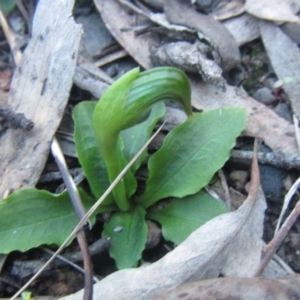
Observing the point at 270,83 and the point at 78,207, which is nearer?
the point at 78,207

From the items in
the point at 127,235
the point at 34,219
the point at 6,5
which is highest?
the point at 6,5

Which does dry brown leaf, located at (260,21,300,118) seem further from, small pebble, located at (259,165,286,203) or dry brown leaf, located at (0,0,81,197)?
dry brown leaf, located at (0,0,81,197)

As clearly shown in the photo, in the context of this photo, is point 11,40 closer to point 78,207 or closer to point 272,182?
point 78,207

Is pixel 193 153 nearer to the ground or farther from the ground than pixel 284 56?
nearer to the ground

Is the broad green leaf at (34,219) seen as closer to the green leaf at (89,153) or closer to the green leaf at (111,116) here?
the green leaf at (89,153)

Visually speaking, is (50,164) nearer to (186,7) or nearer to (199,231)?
(199,231)

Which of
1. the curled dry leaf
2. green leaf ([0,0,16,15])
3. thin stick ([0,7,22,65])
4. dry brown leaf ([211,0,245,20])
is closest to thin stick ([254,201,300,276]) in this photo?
the curled dry leaf

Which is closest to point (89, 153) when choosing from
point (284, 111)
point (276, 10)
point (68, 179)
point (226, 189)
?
point (68, 179)
